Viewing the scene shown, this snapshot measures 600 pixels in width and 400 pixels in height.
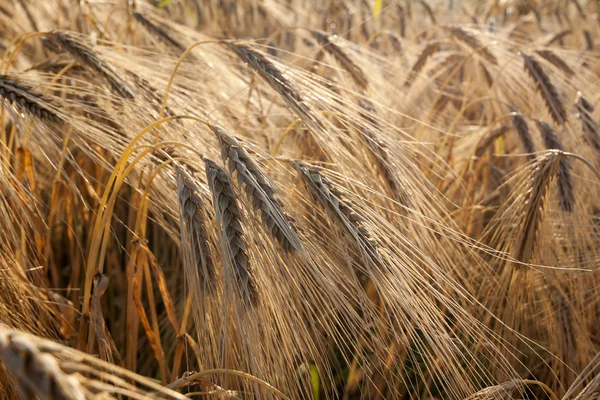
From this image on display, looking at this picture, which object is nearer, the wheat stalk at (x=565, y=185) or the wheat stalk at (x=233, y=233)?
the wheat stalk at (x=233, y=233)

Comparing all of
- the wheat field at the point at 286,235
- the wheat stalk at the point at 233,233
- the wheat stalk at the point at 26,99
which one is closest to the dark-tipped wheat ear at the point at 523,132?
the wheat field at the point at 286,235

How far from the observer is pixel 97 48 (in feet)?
4.92

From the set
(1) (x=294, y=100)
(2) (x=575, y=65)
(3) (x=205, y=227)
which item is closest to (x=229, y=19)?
(2) (x=575, y=65)

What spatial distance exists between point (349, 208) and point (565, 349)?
2.80ft

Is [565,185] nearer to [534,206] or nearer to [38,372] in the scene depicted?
[534,206]

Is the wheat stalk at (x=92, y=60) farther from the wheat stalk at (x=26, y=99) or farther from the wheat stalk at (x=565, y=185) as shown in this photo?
the wheat stalk at (x=565, y=185)

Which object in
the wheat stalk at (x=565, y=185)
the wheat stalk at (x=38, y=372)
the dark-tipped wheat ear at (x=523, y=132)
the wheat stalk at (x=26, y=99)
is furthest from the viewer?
the dark-tipped wheat ear at (x=523, y=132)

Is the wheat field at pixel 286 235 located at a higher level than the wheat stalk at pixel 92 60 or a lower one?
lower

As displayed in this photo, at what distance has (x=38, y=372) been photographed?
1.71ft

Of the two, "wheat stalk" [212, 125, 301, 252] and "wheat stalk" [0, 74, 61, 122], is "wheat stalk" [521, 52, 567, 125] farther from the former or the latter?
"wheat stalk" [0, 74, 61, 122]

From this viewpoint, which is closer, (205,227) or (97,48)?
(205,227)

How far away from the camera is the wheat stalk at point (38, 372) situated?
1.67ft

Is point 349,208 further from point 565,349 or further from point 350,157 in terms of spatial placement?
point 565,349

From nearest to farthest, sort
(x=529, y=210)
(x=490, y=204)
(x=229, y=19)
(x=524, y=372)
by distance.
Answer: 1. (x=529, y=210)
2. (x=524, y=372)
3. (x=490, y=204)
4. (x=229, y=19)
